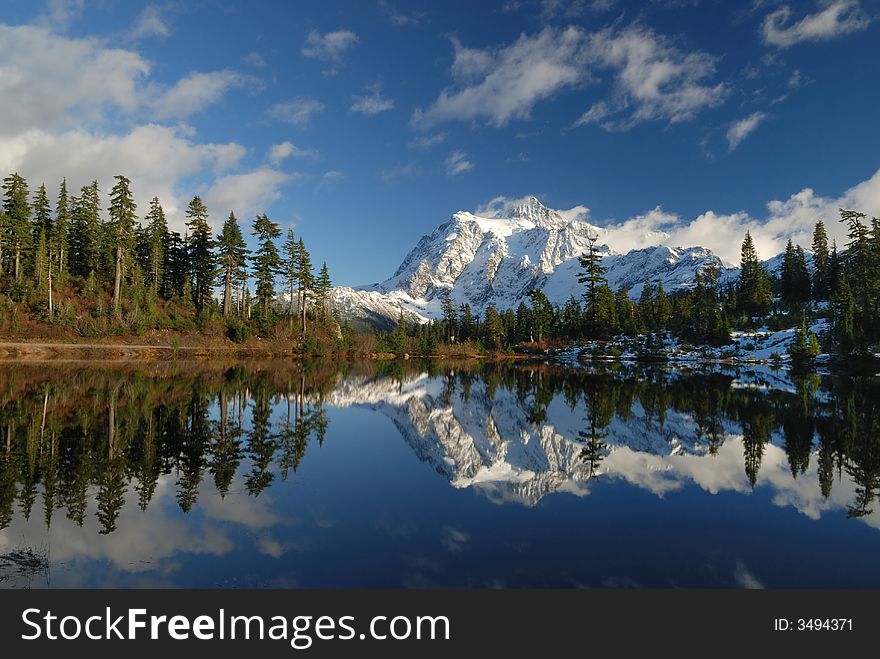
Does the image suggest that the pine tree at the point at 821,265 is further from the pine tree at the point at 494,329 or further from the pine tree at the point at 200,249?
the pine tree at the point at 200,249

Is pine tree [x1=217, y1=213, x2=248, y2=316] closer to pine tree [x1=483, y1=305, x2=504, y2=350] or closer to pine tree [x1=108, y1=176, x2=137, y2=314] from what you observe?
pine tree [x1=108, y1=176, x2=137, y2=314]

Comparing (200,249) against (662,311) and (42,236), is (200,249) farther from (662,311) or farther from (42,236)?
(662,311)

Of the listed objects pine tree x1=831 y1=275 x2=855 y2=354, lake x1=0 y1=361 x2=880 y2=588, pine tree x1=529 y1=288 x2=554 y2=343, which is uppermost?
pine tree x1=529 y1=288 x2=554 y2=343

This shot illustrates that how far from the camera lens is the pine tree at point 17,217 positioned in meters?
56.5

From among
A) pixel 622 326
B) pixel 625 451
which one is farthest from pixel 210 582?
pixel 622 326

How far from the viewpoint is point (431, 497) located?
10094 mm

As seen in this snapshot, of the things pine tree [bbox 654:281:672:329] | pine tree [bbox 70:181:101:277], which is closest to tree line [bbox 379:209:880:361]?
pine tree [bbox 654:281:672:329]

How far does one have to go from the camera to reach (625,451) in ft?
46.2

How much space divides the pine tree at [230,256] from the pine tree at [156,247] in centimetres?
811

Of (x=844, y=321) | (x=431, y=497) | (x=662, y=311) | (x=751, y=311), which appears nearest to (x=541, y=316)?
(x=662, y=311)

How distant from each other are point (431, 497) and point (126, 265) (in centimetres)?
6724

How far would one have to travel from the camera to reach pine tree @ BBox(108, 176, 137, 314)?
56397mm

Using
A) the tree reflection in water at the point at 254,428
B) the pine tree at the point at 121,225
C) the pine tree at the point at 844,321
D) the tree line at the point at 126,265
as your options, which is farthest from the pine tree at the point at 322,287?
the pine tree at the point at 844,321

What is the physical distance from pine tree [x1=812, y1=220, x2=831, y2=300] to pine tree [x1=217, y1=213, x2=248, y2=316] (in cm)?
9715
